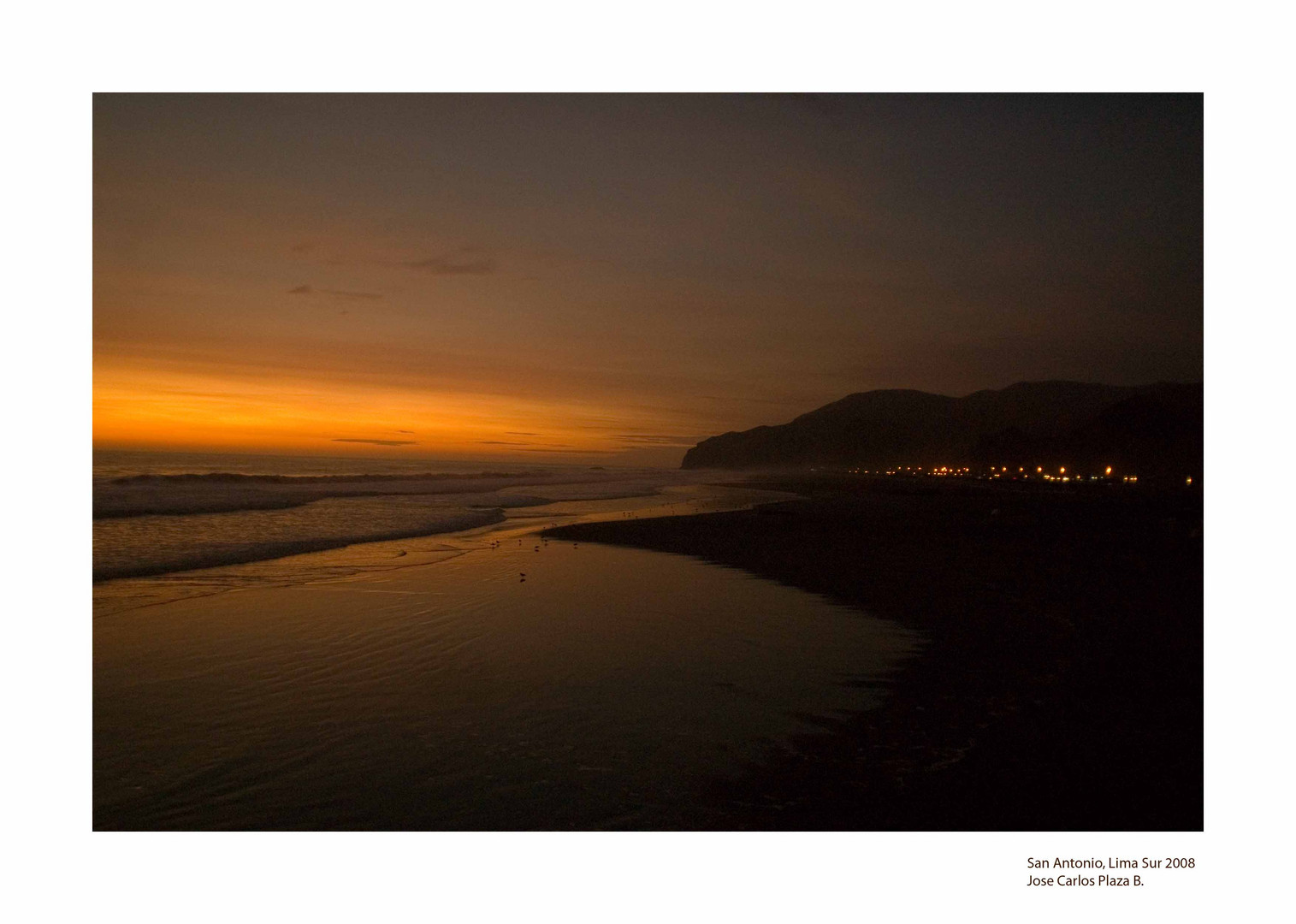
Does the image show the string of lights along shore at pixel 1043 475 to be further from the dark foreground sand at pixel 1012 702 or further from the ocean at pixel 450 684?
the ocean at pixel 450 684

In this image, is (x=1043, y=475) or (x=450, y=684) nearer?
(x=450, y=684)

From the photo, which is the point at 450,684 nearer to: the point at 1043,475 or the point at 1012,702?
the point at 1012,702

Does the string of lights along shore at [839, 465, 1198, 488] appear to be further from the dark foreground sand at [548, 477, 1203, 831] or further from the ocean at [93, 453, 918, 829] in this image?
the ocean at [93, 453, 918, 829]

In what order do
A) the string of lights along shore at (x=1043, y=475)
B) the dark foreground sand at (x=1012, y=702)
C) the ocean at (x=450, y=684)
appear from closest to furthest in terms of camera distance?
the dark foreground sand at (x=1012, y=702)
the ocean at (x=450, y=684)
the string of lights along shore at (x=1043, y=475)

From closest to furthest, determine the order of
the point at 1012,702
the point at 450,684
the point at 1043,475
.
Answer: the point at 1012,702, the point at 450,684, the point at 1043,475

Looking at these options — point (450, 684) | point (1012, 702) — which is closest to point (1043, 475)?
point (1012, 702)

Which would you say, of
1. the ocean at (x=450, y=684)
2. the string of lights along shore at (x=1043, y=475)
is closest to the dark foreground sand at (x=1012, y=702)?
the ocean at (x=450, y=684)

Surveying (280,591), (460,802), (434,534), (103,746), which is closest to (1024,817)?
(460,802)
